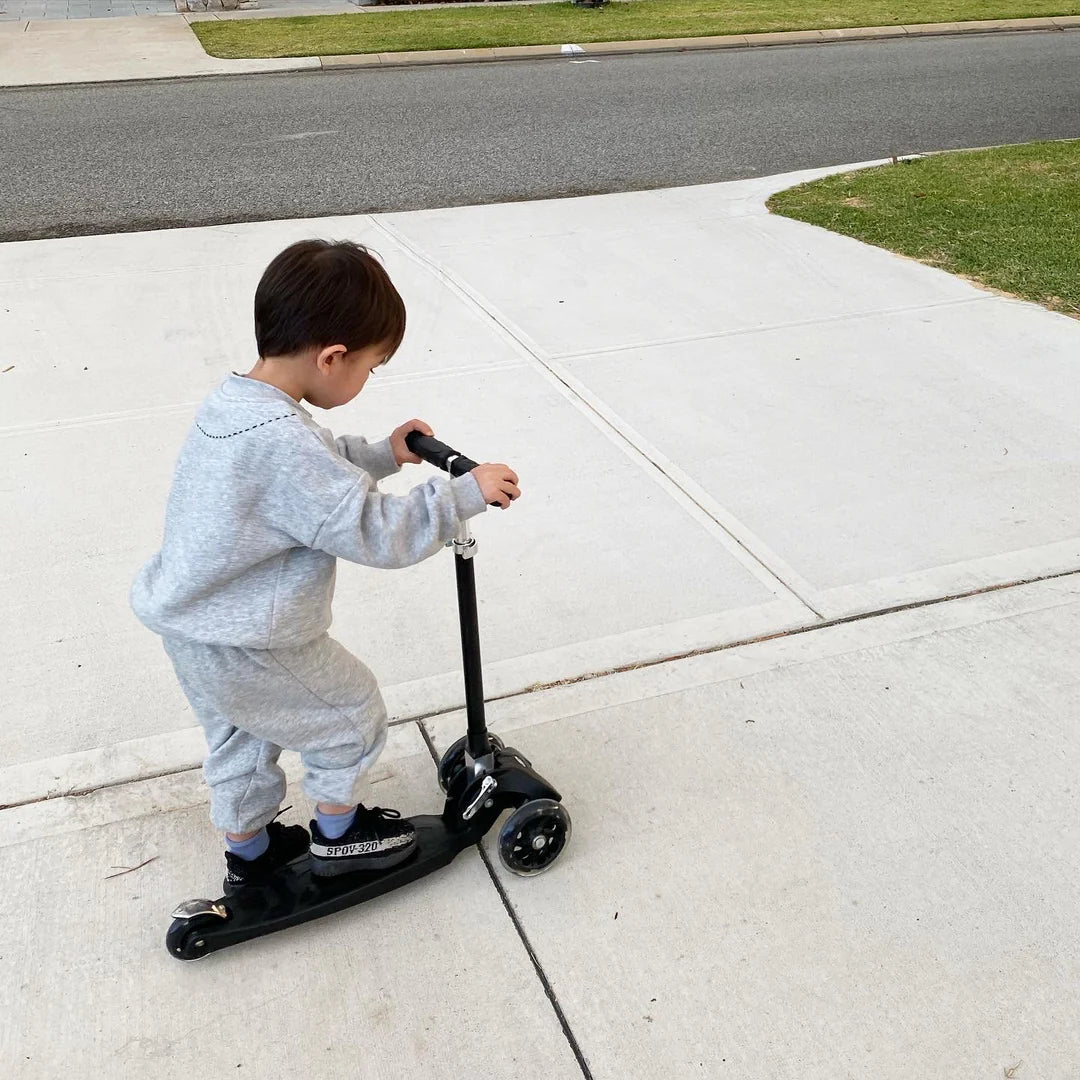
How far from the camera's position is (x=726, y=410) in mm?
4375

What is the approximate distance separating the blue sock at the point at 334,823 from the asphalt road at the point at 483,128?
5.37 meters

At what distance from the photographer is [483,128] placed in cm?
929

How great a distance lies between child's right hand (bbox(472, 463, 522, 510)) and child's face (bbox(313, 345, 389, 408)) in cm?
26

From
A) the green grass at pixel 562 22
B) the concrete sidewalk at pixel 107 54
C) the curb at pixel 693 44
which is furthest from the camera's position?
the green grass at pixel 562 22

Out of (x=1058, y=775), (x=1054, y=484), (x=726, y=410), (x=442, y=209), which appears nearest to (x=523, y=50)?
(x=442, y=209)

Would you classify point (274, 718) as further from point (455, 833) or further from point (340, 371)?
point (340, 371)

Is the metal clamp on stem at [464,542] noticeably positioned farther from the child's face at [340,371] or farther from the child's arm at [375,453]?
the child's face at [340,371]

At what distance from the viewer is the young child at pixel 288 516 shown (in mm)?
1878

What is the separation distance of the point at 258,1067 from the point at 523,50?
40.9 ft

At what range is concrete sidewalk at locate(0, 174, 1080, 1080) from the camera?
82.3 inches

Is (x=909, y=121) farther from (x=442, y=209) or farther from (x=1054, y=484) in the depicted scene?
(x=1054, y=484)

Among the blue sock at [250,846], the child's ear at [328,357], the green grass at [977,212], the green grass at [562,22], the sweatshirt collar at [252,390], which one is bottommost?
the green grass at [562,22]

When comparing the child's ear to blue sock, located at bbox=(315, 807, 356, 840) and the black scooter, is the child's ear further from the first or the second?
blue sock, located at bbox=(315, 807, 356, 840)

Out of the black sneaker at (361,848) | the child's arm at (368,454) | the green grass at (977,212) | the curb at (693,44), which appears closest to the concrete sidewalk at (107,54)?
the curb at (693,44)
